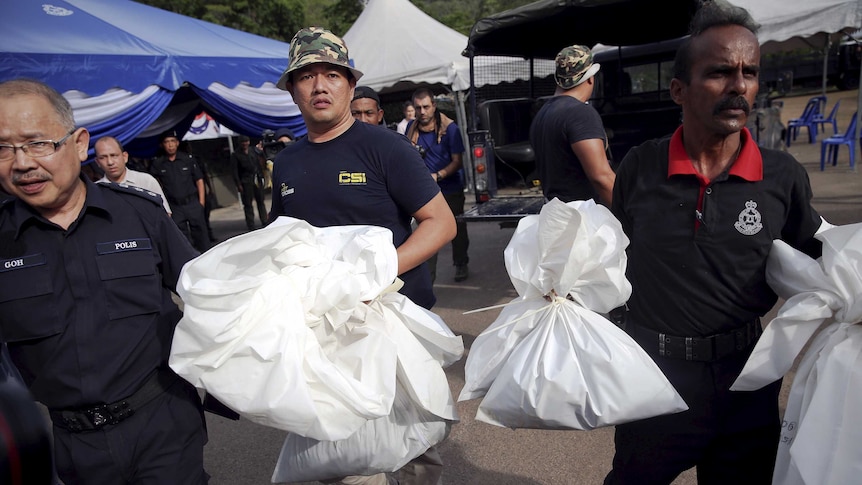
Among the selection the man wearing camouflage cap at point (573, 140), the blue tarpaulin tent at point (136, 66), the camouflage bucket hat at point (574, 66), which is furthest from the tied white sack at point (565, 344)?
the blue tarpaulin tent at point (136, 66)

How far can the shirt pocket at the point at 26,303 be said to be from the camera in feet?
5.77

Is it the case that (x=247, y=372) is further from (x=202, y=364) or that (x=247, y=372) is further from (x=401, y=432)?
(x=401, y=432)

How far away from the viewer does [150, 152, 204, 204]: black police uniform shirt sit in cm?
830

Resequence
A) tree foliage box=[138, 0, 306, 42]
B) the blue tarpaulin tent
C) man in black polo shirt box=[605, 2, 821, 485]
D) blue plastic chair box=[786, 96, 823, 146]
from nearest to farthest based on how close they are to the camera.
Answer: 1. man in black polo shirt box=[605, 2, 821, 485]
2. the blue tarpaulin tent
3. blue plastic chair box=[786, 96, 823, 146]
4. tree foliage box=[138, 0, 306, 42]

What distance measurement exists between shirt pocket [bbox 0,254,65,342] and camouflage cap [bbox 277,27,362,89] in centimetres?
104

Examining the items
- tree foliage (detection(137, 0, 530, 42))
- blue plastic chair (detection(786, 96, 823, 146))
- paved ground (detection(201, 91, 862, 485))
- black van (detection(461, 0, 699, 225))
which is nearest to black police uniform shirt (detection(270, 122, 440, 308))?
paved ground (detection(201, 91, 862, 485))

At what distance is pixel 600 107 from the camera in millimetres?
7434

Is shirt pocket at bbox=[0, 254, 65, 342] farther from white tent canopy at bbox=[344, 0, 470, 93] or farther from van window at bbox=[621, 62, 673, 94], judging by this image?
white tent canopy at bbox=[344, 0, 470, 93]

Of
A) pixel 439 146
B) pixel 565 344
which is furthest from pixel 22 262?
pixel 439 146

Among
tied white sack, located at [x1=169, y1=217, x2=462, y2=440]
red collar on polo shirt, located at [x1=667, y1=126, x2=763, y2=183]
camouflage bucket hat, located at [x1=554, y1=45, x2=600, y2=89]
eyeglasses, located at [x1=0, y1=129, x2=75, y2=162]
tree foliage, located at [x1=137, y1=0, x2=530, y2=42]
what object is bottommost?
tied white sack, located at [x1=169, y1=217, x2=462, y2=440]

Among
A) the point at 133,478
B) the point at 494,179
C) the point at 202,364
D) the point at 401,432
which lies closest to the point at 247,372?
the point at 202,364

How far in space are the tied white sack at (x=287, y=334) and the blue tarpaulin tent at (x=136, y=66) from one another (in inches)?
231

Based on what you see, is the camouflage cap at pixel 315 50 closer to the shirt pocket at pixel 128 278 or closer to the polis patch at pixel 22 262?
the shirt pocket at pixel 128 278

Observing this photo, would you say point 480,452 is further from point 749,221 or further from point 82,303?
point 82,303
